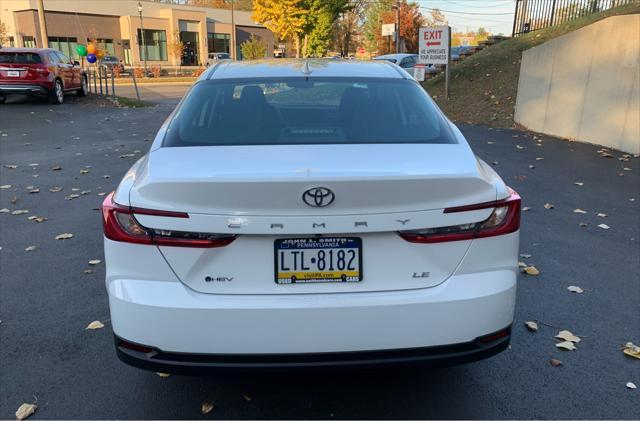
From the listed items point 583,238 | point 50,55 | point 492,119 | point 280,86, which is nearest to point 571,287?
point 583,238

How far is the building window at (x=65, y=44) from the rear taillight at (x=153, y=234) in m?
57.7

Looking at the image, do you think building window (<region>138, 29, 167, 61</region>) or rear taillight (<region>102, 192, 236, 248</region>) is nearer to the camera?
rear taillight (<region>102, 192, 236, 248</region>)

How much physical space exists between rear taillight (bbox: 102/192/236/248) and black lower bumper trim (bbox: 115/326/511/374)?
0.47m

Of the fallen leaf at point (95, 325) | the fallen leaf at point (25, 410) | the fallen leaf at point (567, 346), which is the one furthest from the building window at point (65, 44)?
the fallen leaf at point (567, 346)

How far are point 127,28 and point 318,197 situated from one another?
60.5m

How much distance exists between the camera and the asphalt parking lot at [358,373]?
2.93m

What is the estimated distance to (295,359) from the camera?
7.84ft

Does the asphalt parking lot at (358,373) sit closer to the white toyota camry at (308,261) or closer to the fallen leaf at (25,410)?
the fallen leaf at (25,410)

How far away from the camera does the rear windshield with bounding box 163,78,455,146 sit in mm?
2930

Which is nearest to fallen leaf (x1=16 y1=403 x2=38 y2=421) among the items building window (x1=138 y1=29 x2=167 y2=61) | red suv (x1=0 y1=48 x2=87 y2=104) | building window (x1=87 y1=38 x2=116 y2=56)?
red suv (x1=0 y1=48 x2=87 y2=104)

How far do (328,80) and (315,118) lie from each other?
0.36 meters

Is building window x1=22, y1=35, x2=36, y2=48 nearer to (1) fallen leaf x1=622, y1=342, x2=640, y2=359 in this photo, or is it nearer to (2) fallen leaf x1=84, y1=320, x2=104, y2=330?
(2) fallen leaf x1=84, y1=320, x2=104, y2=330

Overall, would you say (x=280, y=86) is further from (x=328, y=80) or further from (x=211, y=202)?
(x=211, y=202)

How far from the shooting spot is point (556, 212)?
6539 mm
